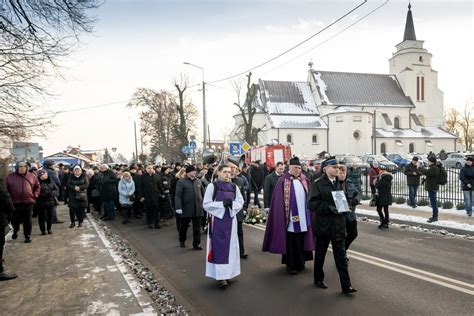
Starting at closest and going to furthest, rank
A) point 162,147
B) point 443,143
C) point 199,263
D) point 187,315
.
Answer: point 187,315 < point 199,263 < point 162,147 < point 443,143

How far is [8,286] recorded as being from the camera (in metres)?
6.08

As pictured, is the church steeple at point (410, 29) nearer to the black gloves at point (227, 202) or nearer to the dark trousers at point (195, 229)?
the dark trousers at point (195, 229)

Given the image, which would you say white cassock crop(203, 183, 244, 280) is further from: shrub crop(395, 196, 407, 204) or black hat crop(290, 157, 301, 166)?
shrub crop(395, 196, 407, 204)

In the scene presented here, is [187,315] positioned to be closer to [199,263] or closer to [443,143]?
[199,263]

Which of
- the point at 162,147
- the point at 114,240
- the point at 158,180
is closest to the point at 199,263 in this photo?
the point at 114,240

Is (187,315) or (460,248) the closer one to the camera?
(187,315)

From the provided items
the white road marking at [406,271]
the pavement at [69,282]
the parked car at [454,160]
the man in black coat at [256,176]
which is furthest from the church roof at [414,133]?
the pavement at [69,282]

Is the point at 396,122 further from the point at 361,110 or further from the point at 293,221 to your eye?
the point at 293,221

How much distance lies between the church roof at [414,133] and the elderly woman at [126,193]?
178 ft

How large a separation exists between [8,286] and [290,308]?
4252 mm

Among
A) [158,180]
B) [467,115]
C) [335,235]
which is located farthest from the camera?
[467,115]

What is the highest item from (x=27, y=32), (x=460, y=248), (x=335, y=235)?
(x=27, y=32)

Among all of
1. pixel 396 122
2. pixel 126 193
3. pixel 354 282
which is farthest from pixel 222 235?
pixel 396 122

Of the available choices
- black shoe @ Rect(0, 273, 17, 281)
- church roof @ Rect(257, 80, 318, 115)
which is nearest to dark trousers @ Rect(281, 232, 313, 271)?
black shoe @ Rect(0, 273, 17, 281)
